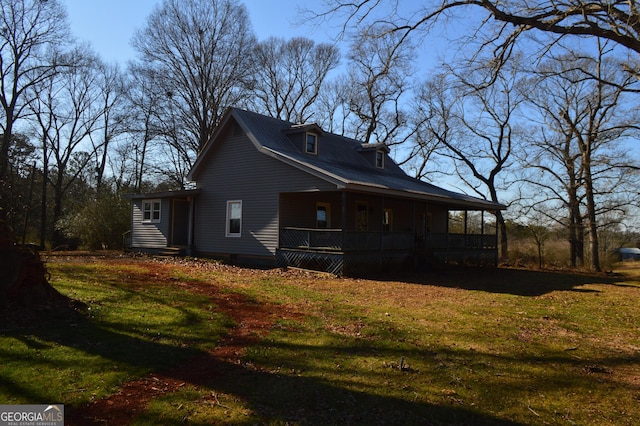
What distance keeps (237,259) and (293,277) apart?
18.4 ft

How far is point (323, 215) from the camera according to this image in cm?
2089

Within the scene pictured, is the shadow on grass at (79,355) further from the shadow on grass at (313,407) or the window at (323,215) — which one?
the window at (323,215)

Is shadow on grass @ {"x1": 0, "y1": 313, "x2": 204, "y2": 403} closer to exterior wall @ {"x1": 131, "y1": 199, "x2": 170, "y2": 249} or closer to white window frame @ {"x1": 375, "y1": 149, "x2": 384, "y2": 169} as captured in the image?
exterior wall @ {"x1": 131, "y1": 199, "x2": 170, "y2": 249}

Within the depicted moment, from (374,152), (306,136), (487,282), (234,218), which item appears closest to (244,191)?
(234,218)

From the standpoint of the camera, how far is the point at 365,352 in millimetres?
6391

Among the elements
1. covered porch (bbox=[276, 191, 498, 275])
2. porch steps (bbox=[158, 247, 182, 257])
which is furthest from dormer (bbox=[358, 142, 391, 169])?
porch steps (bbox=[158, 247, 182, 257])

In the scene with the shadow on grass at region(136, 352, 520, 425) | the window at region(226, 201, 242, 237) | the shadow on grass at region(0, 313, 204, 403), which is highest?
the window at region(226, 201, 242, 237)

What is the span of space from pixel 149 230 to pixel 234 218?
19.5 ft

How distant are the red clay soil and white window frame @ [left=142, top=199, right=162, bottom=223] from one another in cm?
1581

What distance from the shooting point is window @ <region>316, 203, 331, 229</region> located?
20.6 metres

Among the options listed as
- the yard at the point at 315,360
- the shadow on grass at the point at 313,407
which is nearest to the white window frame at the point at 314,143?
the yard at the point at 315,360

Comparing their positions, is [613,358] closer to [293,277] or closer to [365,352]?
[365,352]

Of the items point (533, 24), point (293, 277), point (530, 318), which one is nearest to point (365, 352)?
point (530, 318)

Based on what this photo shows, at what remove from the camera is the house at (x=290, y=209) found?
669 inches
